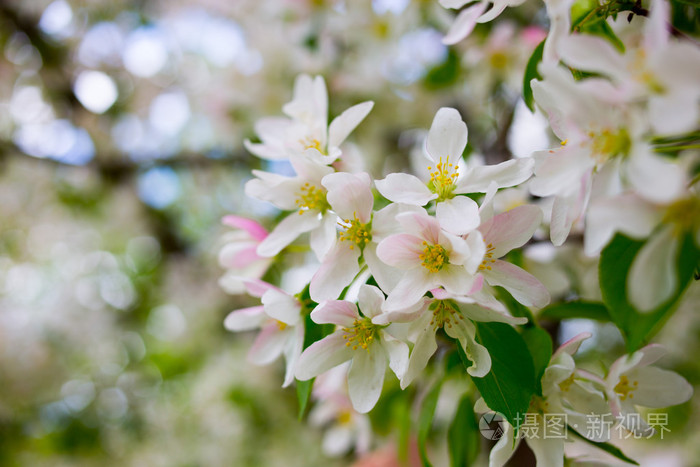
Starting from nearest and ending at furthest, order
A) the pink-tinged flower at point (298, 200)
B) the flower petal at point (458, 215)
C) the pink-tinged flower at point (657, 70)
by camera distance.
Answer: the pink-tinged flower at point (657, 70) < the flower petal at point (458, 215) < the pink-tinged flower at point (298, 200)

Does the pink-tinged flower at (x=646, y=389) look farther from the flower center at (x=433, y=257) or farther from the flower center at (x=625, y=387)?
the flower center at (x=433, y=257)

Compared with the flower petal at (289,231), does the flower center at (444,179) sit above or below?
above

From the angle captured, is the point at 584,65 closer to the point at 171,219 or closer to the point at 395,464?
the point at 395,464

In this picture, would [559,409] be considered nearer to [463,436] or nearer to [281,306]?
[463,436]

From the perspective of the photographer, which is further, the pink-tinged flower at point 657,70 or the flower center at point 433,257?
A: the flower center at point 433,257

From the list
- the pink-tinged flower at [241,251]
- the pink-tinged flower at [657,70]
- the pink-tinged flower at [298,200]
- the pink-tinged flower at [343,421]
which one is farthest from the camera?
the pink-tinged flower at [343,421]

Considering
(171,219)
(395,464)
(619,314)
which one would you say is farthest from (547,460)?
(171,219)

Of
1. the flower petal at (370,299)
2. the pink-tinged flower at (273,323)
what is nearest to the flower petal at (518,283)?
the flower petal at (370,299)
